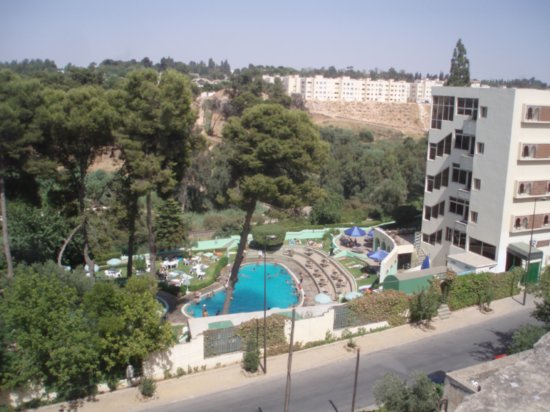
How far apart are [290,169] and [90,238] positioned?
12.5 metres

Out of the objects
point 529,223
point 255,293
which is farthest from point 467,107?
point 255,293

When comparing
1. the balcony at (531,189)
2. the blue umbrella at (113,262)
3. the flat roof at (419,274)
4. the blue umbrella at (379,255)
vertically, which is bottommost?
the blue umbrella at (113,262)

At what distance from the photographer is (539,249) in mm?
28844

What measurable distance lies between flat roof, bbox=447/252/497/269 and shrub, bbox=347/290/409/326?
601 centimetres

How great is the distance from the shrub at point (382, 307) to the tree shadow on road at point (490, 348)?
333 cm

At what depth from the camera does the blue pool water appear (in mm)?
29417

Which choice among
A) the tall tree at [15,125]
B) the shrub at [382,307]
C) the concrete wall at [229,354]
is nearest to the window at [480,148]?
the shrub at [382,307]

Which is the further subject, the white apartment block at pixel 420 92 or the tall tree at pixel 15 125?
the white apartment block at pixel 420 92

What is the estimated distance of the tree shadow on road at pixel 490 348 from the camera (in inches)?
794

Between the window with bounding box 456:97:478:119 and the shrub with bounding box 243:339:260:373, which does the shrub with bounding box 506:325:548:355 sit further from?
the window with bounding box 456:97:478:119

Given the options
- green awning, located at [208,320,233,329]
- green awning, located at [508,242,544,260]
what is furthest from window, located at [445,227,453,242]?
green awning, located at [208,320,233,329]

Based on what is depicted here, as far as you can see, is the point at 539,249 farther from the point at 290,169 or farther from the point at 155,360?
the point at 155,360

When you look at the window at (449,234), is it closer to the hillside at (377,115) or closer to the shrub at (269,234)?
the shrub at (269,234)

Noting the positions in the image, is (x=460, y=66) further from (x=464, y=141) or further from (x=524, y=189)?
(x=524, y=189)
